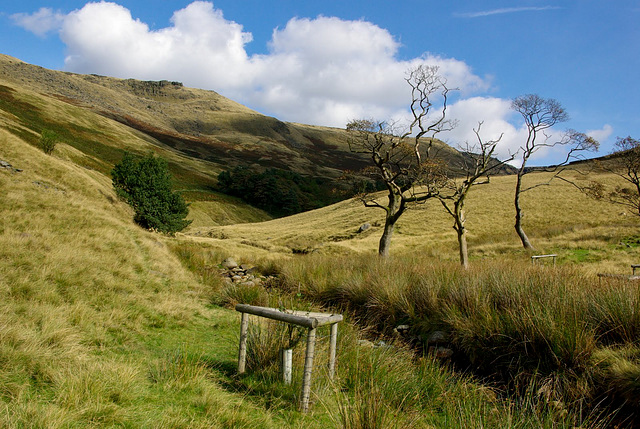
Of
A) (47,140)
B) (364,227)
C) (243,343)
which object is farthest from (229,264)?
(47,140)

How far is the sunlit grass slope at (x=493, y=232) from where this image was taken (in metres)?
27.1

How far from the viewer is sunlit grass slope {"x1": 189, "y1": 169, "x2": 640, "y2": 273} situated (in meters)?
27.1

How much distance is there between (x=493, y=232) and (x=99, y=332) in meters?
39.1

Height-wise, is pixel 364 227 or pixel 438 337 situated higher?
pixel 364 227

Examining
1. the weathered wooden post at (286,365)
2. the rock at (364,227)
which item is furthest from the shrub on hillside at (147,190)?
the weathered wooden post at (286,365)

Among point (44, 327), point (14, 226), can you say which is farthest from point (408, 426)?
point (14, 226)

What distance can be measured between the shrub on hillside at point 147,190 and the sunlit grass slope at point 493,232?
6253mm

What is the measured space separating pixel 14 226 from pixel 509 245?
100 ft

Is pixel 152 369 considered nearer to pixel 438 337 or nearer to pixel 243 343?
pixel 243 343

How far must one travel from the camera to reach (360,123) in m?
24.7

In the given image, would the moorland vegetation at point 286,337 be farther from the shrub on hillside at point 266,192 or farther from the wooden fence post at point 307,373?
the shrub on hillside at point 266,192

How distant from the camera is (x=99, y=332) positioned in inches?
256

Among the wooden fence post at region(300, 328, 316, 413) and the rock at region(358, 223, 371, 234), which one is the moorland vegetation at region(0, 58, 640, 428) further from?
the rock at region(358, 223, 371, 234)

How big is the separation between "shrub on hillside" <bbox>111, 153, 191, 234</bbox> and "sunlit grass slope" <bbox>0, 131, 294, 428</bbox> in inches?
974
